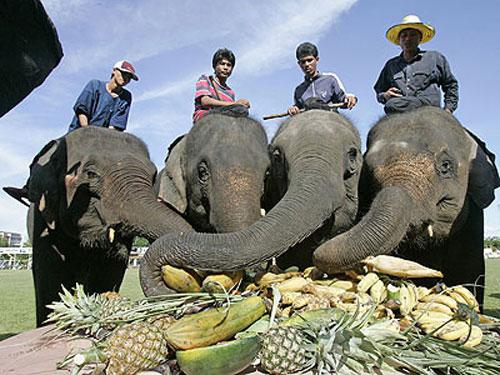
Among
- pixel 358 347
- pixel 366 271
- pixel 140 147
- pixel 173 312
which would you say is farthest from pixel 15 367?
pixel 140 147

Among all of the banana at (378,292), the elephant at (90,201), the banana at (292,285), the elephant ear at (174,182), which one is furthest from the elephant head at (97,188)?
the banana at (378,292)

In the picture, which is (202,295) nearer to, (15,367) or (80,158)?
(15,367)

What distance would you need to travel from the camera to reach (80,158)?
692 centimetres

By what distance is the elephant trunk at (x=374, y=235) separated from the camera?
437 centimetres

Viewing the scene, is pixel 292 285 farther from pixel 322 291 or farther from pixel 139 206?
pixel 139 206

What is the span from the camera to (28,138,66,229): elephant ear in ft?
22.9

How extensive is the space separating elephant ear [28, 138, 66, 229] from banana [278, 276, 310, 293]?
159 inches

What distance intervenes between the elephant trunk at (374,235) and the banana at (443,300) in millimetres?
716

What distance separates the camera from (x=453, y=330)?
328cm

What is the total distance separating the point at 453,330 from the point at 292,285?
3.57 ft

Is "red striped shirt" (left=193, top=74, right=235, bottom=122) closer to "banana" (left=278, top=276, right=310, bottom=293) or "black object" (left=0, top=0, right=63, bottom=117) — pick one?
"black object" (left=0, top=0, right=63, bottom=117)

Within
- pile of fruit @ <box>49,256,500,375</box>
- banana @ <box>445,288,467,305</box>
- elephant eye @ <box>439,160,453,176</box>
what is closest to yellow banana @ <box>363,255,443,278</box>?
pile of fruit @ <box>49,256,500,375</box>

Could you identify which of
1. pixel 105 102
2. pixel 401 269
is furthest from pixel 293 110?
pixel 401 269

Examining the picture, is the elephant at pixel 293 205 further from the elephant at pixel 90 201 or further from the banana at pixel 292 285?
the elephant at pixel 90 201
